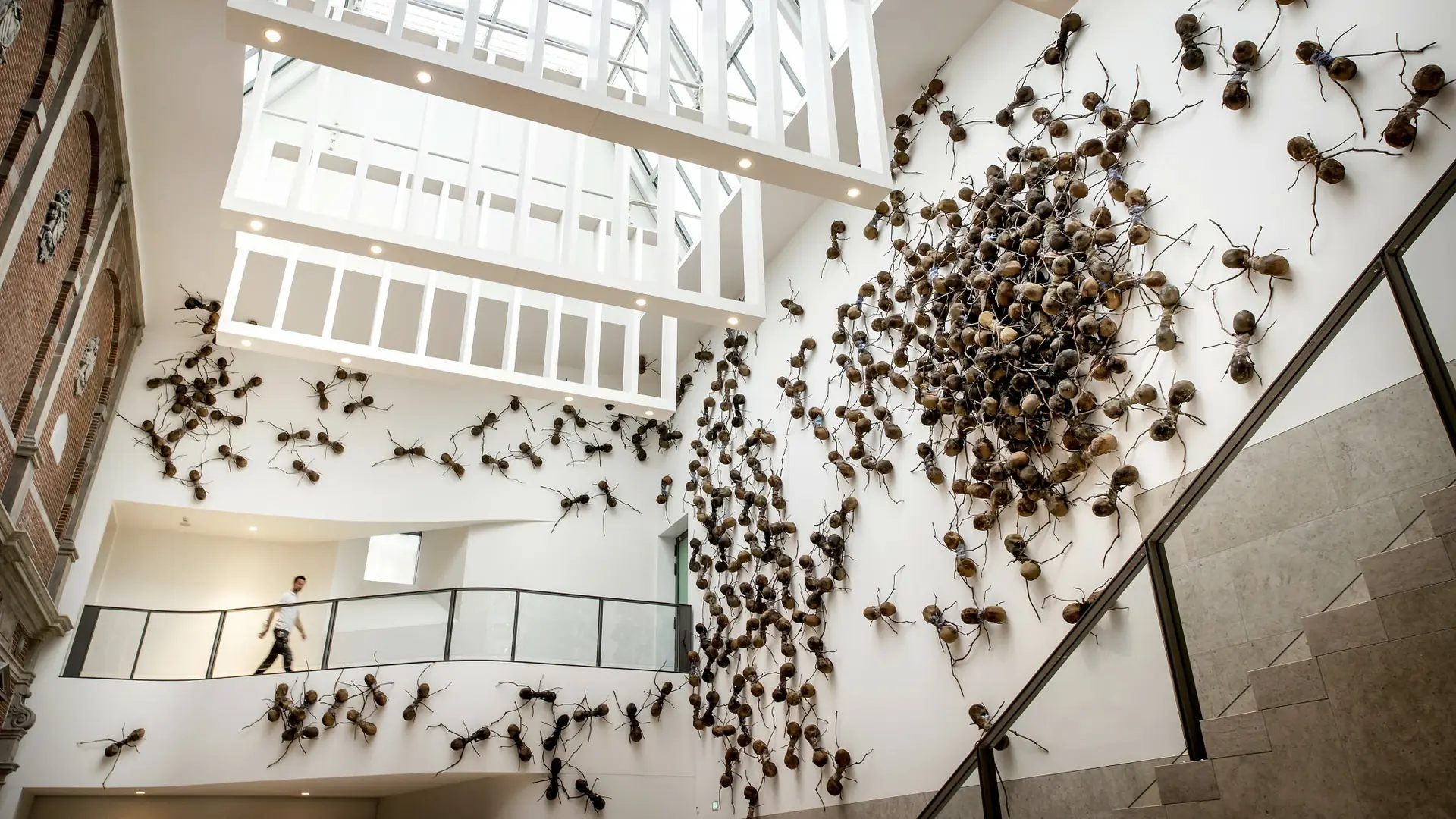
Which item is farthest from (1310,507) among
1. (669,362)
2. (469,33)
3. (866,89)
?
(669,362)

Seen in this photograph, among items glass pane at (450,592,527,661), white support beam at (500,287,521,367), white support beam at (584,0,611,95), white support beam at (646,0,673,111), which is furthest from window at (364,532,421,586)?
white support beam at (646,0,673,111)

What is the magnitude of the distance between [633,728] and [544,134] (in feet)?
25.2

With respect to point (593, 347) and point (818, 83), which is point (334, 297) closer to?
point (593, 347)

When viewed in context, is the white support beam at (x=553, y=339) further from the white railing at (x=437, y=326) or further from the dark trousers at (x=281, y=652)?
the dark trousers at (x=281, y=652)

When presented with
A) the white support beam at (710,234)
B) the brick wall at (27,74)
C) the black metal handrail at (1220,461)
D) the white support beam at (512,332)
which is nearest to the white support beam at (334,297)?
the white support beam at (512,332)

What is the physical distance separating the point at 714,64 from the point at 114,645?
841 cm

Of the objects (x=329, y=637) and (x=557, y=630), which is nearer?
(x=329, y=637)

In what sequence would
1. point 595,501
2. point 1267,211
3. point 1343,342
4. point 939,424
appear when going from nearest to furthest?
point 1343,342, point 1267,211, point 939,424, point 595,501

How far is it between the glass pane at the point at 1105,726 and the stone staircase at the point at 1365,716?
0.88ft

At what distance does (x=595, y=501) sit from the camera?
1266 centimetres

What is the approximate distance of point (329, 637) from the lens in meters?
10.1

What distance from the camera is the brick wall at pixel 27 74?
5797mm

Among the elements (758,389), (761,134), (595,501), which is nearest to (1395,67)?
(761,134)

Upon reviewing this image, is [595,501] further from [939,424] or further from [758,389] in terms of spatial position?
[939,424]
